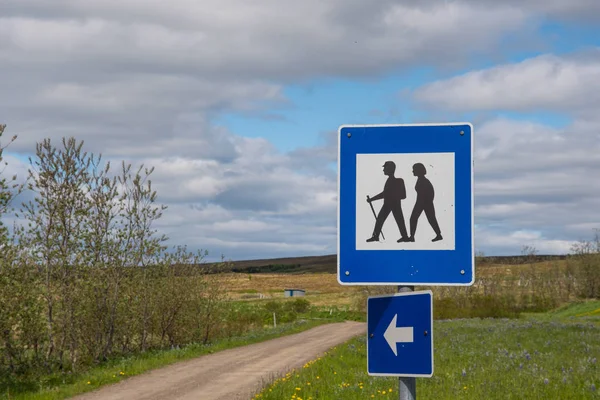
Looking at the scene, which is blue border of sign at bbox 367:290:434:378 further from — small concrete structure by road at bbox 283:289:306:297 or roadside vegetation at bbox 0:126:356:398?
small concrete structure by road at bbox 283:289:306:297

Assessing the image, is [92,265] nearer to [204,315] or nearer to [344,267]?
[204,315]

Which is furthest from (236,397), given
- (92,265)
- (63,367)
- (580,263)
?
(580,263)

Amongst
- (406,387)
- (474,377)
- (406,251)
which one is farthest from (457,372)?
(406,251)

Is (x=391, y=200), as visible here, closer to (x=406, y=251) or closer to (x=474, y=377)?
(x=406, y=251)

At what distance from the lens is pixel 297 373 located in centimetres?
1562

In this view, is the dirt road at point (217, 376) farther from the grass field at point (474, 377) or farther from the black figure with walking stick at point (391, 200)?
the black figure with walking stick at point (391, 200)

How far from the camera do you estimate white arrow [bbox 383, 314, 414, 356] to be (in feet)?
13.0

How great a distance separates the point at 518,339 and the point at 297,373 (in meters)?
11.8

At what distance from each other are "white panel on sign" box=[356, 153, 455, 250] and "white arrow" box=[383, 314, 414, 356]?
47cm

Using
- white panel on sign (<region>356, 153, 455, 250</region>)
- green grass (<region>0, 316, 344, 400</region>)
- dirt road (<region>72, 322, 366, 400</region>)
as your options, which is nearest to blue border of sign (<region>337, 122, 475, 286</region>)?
white panel on sign (<region>356, 153, 455, 250</region>)

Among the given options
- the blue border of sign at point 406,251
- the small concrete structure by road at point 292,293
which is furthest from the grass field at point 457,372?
the small concrete structure by road at point 292,293

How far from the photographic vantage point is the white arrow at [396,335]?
13.0ft

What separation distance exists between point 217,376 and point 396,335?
14.2 m

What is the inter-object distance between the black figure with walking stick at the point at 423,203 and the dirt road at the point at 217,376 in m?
10.7
